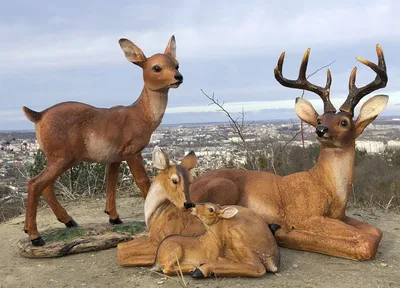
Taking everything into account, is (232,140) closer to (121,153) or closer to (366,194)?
(366,194)

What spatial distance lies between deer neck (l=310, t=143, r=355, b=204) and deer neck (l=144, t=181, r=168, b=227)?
64.1 inches

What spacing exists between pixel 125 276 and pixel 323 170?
219 cm

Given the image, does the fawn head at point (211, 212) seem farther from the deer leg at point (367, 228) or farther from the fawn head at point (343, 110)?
the deer leg at point (367, 228)

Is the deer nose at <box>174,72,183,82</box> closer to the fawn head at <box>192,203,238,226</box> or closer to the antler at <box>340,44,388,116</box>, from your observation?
the fawn head at <box>192,203,238,226</box>

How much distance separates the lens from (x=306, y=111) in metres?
4.81

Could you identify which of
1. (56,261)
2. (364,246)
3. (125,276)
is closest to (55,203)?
(56,261)

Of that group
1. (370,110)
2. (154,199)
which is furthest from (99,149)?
(370,110)

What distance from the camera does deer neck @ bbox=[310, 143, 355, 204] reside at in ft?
14.9

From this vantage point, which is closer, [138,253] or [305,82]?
[138,253]

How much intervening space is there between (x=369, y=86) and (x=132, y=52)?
2.43 metres

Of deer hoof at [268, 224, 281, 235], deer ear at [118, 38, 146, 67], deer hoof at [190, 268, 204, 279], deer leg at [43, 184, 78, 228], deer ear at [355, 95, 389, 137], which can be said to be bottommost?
deer hoof at [190, 268, 204, 279]

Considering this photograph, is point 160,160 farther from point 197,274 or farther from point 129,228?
point 129,228

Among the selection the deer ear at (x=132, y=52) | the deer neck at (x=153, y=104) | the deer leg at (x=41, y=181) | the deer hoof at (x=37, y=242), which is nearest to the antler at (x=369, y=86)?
the deer neck at (x=153, y=104)

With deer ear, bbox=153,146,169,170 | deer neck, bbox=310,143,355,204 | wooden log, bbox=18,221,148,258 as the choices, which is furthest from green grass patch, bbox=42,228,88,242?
deer neck, bbox=310,143,355,204
